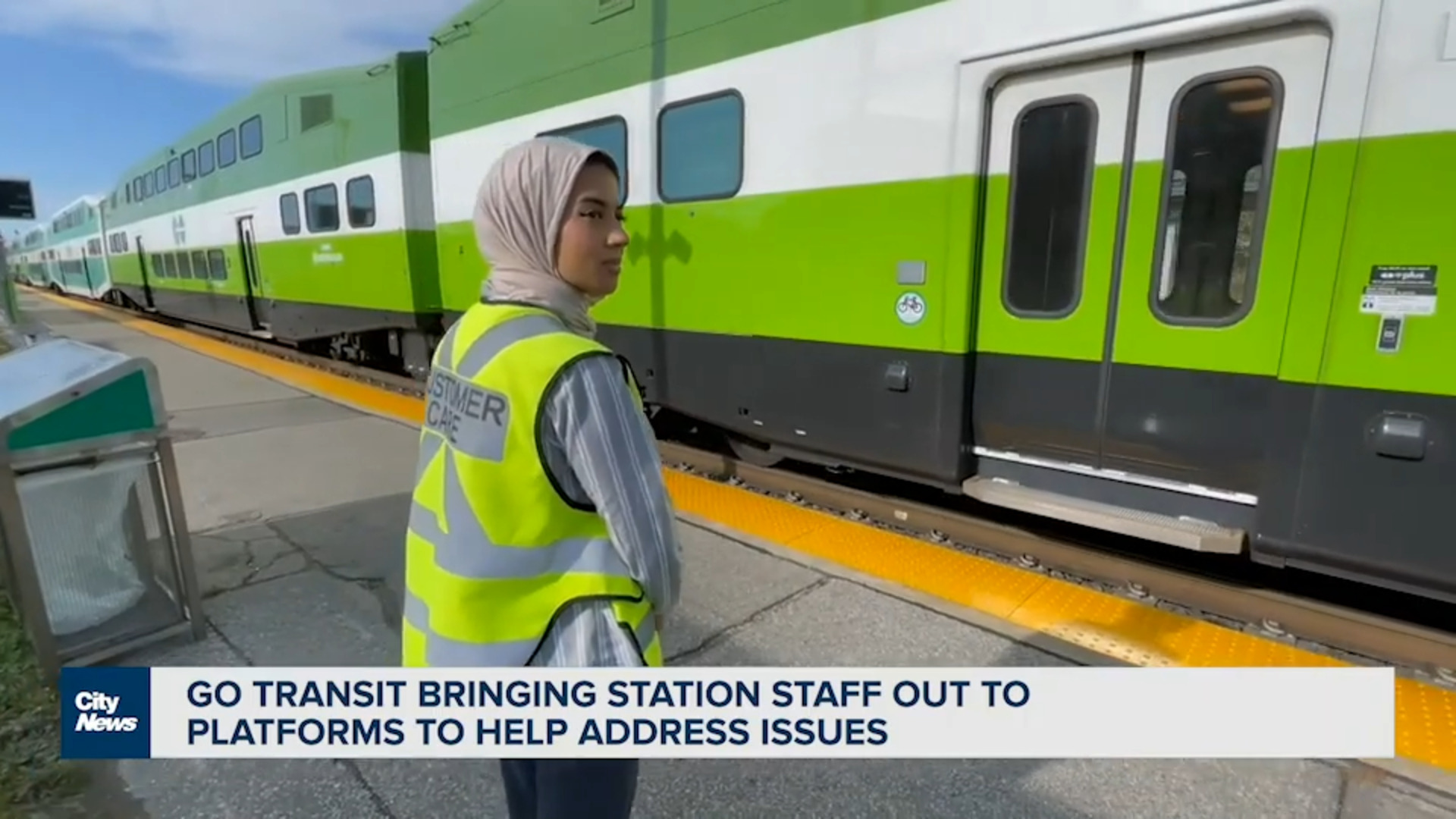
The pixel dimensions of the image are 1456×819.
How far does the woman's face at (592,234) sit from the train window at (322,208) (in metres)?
9.44

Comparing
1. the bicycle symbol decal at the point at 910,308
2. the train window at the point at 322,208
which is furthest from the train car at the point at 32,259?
the bicycle symbol decal at the point at 910,308

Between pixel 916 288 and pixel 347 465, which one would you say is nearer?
pixel 916 288

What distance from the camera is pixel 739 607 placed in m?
3.40

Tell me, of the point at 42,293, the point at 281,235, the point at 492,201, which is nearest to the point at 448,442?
the point at 492,201

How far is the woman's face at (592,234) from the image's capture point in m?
1.27

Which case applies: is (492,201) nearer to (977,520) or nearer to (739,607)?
(739,607)

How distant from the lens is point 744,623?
3264mm

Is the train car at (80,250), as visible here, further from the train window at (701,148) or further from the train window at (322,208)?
the train window at (701,148)

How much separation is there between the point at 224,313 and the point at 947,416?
46.4ft

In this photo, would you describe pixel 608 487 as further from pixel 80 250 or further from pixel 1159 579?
pixel 80 250

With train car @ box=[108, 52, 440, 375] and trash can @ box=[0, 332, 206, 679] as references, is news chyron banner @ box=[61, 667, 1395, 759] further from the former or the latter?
train car @ box=[108, 52, 440, 375]

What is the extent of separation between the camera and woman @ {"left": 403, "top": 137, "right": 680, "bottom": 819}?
1.21 metres

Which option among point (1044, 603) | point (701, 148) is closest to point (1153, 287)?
point (1044, 603)

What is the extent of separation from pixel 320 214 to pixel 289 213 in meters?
1.05
